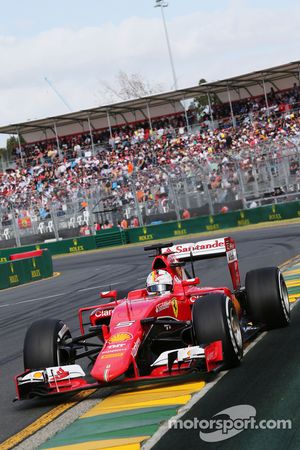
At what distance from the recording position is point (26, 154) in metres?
52.1

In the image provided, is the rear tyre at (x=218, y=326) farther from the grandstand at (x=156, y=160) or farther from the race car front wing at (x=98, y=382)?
the grandstand at (x=156, y=160)

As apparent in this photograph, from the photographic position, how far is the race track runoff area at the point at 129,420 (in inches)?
237

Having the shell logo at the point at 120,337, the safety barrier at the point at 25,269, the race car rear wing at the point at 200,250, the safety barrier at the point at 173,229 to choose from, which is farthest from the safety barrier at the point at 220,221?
the shell logo at the point at 120,337

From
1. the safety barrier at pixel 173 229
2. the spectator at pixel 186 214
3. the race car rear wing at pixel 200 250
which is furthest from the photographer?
the spectator at pixel 186 214

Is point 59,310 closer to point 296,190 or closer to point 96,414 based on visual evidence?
point 96,414

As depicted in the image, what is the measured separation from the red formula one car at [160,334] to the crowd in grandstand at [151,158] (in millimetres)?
21472

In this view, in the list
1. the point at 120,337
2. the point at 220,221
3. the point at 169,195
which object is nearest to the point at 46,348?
the point at 120,337

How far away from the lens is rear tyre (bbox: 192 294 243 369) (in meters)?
7.65

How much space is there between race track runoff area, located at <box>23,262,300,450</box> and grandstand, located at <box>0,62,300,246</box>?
23702 millimetres

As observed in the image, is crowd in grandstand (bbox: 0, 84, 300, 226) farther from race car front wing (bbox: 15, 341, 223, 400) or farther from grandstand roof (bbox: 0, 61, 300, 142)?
race car front wing (bbox: 15, 341, 223, 400)

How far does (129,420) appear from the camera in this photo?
21.8ft

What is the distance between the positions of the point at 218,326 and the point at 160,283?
4.53ft

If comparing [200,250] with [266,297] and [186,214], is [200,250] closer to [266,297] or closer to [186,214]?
[266,297]

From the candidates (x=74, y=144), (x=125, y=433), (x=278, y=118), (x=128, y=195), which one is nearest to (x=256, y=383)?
(x=125, y=433)
